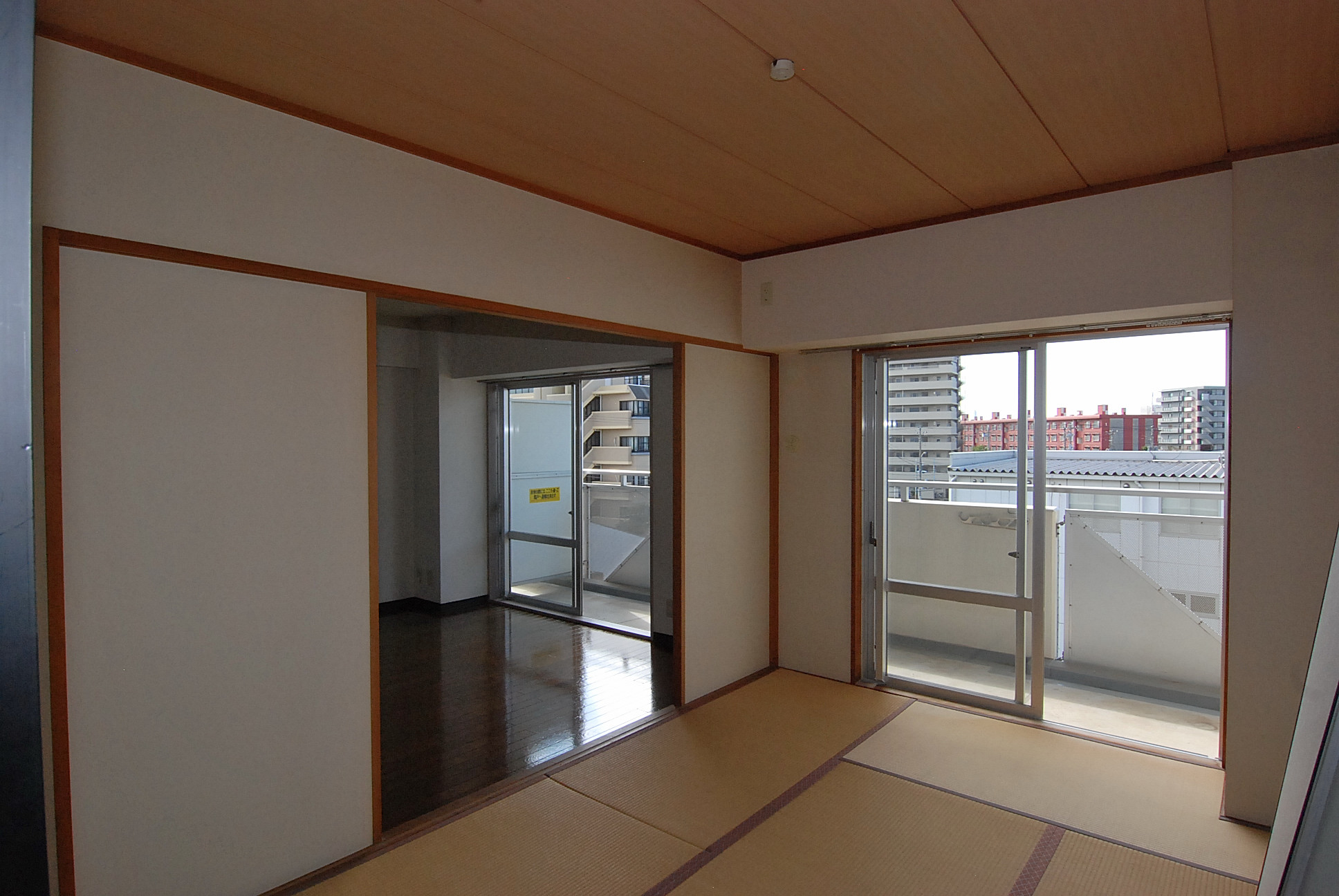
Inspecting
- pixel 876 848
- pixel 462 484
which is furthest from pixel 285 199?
pixel 462 484

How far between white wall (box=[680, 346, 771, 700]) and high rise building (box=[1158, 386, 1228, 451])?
2.79 meters

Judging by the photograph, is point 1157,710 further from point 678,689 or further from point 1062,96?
point 1062,96

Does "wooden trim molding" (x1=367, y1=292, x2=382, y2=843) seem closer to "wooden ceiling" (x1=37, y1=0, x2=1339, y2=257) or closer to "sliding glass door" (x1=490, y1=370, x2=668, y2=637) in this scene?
"wooden ceiling" (x1=37, y1=0, x2=1339, y2=257)

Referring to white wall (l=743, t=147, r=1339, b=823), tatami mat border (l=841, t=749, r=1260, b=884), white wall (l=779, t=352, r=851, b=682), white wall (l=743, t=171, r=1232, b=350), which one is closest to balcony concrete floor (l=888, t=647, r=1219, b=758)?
white wall (l=779, t=352, r=851, b=682)

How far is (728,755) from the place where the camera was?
11.0 ft

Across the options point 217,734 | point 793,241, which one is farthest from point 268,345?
point 793,241

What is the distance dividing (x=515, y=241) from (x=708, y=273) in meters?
1.40

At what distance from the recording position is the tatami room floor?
2.38 meters

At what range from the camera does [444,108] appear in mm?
2324

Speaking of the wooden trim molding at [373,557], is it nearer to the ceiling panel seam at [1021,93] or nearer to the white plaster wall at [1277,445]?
the ceiling panel seam at [1021,93]

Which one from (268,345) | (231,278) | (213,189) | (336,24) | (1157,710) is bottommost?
(1157,710)

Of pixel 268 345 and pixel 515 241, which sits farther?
pixel 515 241

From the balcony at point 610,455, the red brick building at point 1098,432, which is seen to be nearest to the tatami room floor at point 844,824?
the red brick building at point 1098,432

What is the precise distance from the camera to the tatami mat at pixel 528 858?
2.35m
